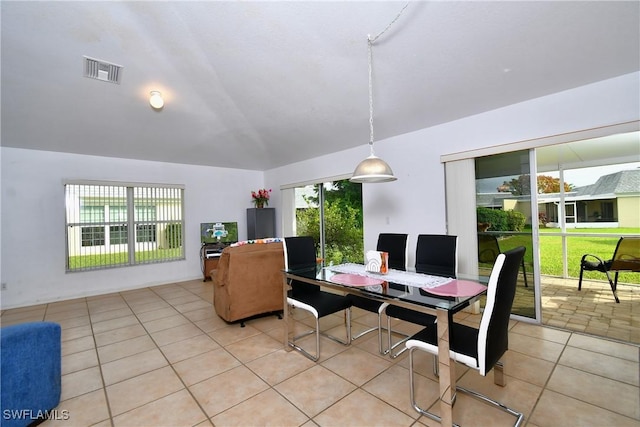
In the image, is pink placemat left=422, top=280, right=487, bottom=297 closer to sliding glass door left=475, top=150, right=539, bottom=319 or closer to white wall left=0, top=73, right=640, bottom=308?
sliding glass door left=475, top=150, right=539, bottom=319

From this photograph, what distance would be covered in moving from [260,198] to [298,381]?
184 inches

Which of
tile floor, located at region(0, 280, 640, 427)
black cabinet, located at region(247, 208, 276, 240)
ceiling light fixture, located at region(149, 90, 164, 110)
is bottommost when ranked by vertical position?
tile floor, located at region(0, 280, 640, 427)

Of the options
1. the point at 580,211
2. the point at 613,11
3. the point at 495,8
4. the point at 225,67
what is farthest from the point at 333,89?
the point at 580,211

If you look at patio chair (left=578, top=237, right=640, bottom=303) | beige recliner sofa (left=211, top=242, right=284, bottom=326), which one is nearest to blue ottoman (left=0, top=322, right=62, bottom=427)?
beige recliner sofa (left=211, top=242, right=284, bottom=326)

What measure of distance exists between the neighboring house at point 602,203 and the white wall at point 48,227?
7471 mm

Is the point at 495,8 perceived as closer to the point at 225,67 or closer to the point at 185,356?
the point at 225,67

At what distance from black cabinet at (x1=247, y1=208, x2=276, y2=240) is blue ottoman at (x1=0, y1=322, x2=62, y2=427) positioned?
167 inches

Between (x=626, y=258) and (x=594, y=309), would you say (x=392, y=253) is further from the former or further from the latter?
(x=626, y=258)

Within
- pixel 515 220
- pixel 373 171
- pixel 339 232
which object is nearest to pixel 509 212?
pixel 515 220

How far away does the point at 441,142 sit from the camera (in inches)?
143

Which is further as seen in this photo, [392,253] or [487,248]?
[487,248]

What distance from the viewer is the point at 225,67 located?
126 inches

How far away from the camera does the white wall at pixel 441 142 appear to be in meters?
2.56

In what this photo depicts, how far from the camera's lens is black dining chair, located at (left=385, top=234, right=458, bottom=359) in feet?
7.78
